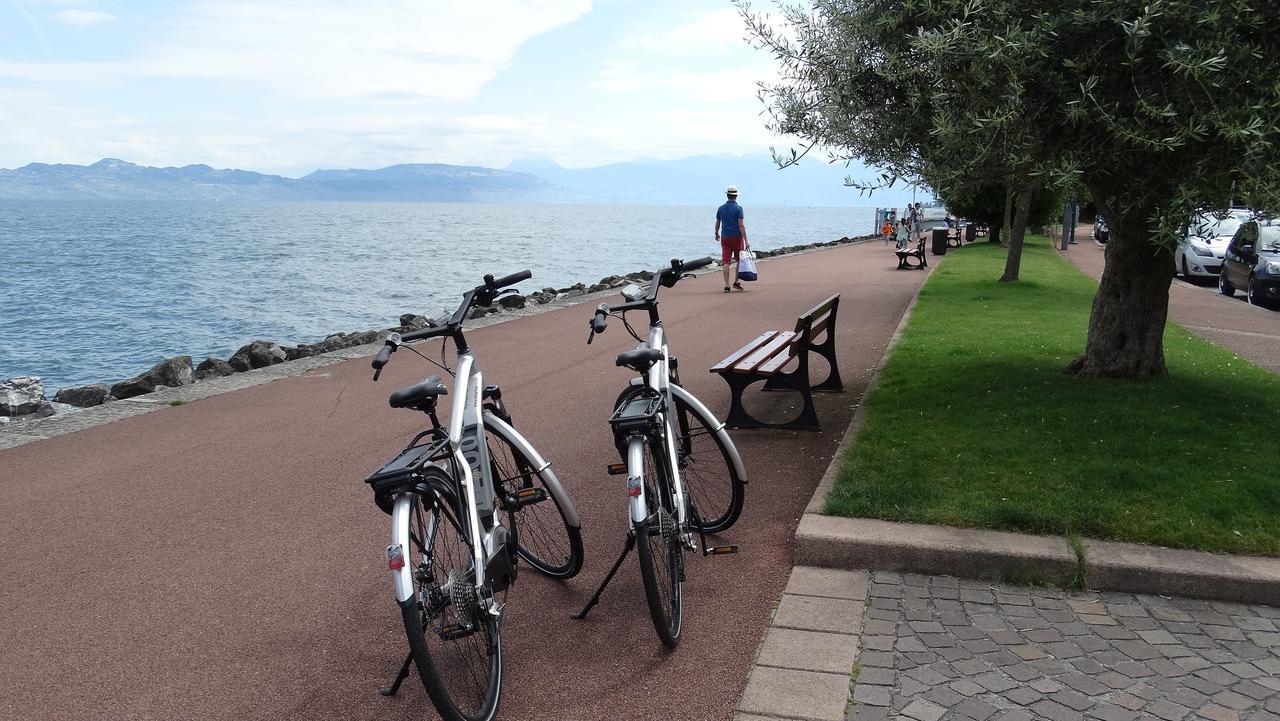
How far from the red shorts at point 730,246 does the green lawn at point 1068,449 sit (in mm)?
8640

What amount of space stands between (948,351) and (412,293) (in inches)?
1262

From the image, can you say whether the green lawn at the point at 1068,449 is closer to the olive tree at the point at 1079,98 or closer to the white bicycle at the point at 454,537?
the olive tree at the point at 1079,98

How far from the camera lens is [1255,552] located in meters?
4.39

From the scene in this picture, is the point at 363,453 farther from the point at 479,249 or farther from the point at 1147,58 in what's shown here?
the point at 479,249

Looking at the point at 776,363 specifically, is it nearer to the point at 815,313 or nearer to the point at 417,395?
the point at 815,313

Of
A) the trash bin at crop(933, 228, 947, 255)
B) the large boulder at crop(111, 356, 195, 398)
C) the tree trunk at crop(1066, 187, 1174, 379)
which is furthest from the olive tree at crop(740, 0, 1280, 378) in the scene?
the trash bin at crop(933, 228, 947, 255)

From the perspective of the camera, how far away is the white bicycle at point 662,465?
3.79 metres

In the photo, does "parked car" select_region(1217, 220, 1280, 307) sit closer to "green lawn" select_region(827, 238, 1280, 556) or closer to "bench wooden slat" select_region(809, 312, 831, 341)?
"green lawn" select_region(827, 238, 1280, 556)

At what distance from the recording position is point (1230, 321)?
1406cm

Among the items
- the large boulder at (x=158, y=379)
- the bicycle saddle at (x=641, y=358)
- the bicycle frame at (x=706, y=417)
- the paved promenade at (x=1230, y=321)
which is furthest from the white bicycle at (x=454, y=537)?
the large boulder at (x=158, y=379)

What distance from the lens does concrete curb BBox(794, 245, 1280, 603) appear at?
419cm

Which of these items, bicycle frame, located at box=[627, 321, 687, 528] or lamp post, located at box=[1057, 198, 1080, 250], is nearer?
bicycle frame, located at box=[627, 321, 687, 528]

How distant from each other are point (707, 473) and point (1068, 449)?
7.95 feet

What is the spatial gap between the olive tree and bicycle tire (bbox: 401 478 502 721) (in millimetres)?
4106
